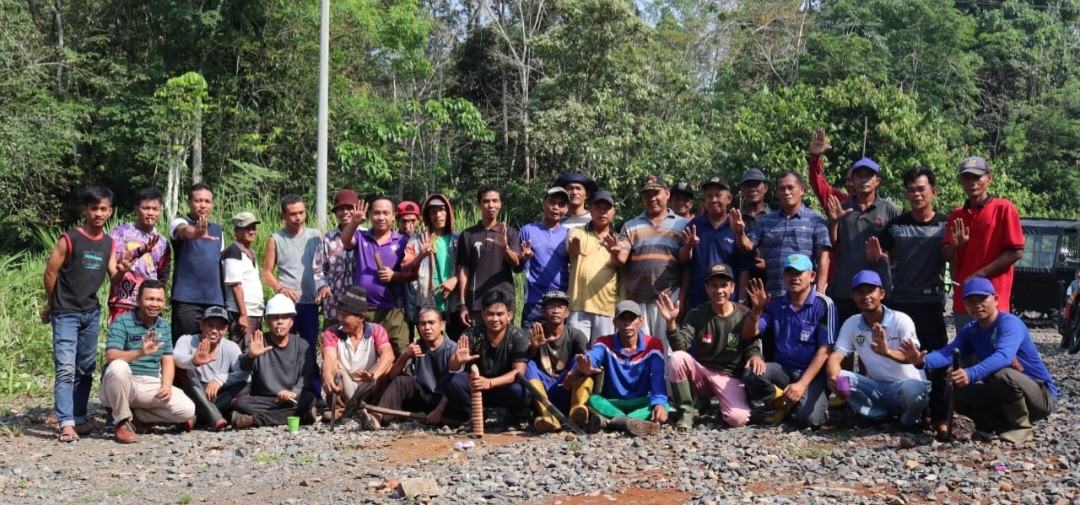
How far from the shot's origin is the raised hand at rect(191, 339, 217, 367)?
8.06m

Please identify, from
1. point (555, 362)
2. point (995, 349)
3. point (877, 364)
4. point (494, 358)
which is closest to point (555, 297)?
point (555, 362)

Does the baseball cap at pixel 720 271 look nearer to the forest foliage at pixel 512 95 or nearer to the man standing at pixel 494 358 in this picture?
the man standing at pixel 494 358

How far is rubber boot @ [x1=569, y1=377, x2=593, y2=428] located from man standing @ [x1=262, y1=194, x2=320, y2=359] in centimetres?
237

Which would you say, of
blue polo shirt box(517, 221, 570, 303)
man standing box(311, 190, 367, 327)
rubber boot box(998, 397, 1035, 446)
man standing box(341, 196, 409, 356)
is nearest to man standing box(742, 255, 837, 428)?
rubber boot box(998, 397, 1035, 446)

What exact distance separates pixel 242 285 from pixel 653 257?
3.40 metres

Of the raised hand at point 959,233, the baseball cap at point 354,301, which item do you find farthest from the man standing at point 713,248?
the baseball cap at point 354,301

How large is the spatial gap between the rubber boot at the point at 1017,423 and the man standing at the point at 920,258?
92cm

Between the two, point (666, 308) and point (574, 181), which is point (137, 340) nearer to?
point (574, 181)

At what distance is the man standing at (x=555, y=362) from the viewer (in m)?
7.76

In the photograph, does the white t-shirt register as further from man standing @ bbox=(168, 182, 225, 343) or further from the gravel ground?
man standing @ bbox=(168, 182, 225, 343)

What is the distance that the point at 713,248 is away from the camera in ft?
26.9

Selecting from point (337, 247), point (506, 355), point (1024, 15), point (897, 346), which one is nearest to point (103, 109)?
point (337, 247)

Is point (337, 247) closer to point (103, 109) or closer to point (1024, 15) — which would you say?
point (103, 109)

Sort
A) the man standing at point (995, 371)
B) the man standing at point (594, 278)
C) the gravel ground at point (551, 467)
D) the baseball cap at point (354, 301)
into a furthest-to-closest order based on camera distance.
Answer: the man standing at point (594, 278) → the baseball cap at point (354, 301) → the man standing at point (995, 371) → the gravel ground at point (551, 467)
